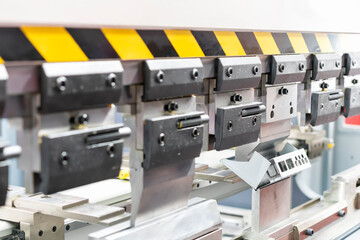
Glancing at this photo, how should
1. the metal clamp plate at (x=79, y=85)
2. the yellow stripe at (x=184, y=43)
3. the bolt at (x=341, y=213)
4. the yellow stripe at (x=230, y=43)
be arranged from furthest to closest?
the bolt at (x=341, y=213) → the yellow stripe at (x=230, y=43) → the yellow stripe at (x=184, y=43) → the metal clamp plate at (x=79, y=85)

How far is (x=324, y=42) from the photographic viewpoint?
300cm

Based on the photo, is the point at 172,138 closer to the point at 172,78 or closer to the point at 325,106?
the point at 172,78

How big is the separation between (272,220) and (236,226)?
2.41 metres

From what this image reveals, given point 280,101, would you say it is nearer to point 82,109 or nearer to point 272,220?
point 272,220

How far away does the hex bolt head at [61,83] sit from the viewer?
1607 mm

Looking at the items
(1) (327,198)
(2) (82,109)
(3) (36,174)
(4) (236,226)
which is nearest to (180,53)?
(2) (82,109)

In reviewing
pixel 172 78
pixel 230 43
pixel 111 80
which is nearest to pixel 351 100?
pixel 230 43

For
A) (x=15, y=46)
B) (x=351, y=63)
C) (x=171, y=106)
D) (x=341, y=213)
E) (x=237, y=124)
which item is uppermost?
(x=15, y=46)

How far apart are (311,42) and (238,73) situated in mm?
675

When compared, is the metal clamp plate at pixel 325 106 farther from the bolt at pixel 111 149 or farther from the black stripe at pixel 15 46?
the black stripe at pixel 15 46

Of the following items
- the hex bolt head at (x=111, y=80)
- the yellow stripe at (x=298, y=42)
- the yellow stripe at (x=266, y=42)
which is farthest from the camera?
the yellow stripe at (x=298, y=42)

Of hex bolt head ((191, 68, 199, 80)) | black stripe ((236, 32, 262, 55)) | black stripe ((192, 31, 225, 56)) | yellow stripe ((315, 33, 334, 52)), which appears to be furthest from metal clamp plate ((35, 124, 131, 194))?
yellow stripe ((315, 33, 334, 52))

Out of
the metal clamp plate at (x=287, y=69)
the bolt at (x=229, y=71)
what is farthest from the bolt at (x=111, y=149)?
the metal clamp plate at (x=287, y=69)

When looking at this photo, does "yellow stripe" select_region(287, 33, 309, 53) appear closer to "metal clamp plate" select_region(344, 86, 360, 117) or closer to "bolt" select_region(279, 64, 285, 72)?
"bolt" select_region(279, 64, 285, 72)
